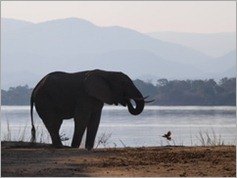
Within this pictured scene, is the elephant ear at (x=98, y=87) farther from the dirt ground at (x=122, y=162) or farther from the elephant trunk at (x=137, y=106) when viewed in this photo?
the dirt ground at (x=122, y=162)

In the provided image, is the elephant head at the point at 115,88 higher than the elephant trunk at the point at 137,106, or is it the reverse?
the elephant head at the point at 115,88

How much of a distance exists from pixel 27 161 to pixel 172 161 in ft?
8.37

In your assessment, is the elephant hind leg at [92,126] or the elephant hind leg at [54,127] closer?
the elephant hind leg at [92,126]

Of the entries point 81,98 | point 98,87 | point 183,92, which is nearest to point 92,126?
point 81,98

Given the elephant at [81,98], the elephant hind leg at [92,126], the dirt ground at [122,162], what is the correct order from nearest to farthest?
the dirt ground at [122,162], the elephant at [81,98], the elephant hind leg at [92,126]

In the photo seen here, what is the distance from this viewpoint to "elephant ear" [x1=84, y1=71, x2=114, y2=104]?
1894 centimetres

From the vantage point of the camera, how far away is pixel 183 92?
37.9 metres

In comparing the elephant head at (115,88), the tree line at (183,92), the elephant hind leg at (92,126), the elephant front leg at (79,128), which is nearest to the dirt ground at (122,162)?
the elephant front leg at (79,128)

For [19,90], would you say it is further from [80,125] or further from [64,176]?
[64,176]

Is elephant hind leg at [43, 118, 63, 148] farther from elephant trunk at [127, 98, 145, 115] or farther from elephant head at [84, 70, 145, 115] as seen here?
elephant trunk at [127, 98, 145, 115]

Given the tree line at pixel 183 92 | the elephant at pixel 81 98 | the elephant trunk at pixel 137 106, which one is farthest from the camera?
the tree line at pixel 183 92

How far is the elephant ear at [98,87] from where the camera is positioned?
1894cm

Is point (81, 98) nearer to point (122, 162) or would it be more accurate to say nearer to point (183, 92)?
point (122, 162)

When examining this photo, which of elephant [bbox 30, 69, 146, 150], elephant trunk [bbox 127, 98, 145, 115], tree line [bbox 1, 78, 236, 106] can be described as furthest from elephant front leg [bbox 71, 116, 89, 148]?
tree line [bbox 1, 78, 236, 106]
